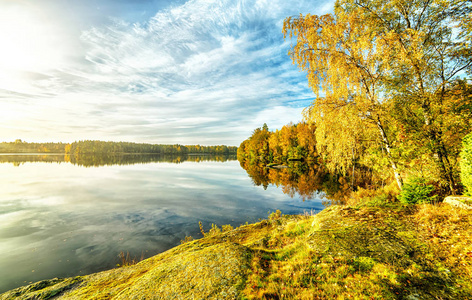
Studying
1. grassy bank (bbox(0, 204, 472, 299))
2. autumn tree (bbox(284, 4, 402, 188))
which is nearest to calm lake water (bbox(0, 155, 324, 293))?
grassy bank (bbox(0, 204, 472, 299))

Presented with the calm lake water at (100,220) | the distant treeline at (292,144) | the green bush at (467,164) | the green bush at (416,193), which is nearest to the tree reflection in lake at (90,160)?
the distant treeline at (292,144)

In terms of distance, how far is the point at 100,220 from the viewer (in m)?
15.2

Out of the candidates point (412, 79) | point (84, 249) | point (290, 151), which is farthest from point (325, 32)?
point (290, 151)

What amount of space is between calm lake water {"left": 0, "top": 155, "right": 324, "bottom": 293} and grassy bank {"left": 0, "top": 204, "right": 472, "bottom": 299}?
Result: 12.5 ft

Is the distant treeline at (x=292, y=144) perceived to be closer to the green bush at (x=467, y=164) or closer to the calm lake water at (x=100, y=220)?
the calm lake water at (x=100, y=220)

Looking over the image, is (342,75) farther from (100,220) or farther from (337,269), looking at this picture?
(100,220)

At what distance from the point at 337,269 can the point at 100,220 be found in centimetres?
1739

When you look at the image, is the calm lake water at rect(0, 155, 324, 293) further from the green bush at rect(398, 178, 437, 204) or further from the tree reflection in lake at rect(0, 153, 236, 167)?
the tree reflection in lake at rect(0, 153, 236, 167)

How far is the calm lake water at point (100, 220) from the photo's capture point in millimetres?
9648

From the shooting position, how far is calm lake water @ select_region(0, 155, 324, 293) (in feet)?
31.7

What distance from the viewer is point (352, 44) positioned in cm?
1008

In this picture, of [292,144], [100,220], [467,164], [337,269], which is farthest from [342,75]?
[292,144]

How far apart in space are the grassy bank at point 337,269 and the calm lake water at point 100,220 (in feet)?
12.5

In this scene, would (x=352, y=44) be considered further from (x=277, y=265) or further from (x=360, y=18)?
(x=277, y=265)
